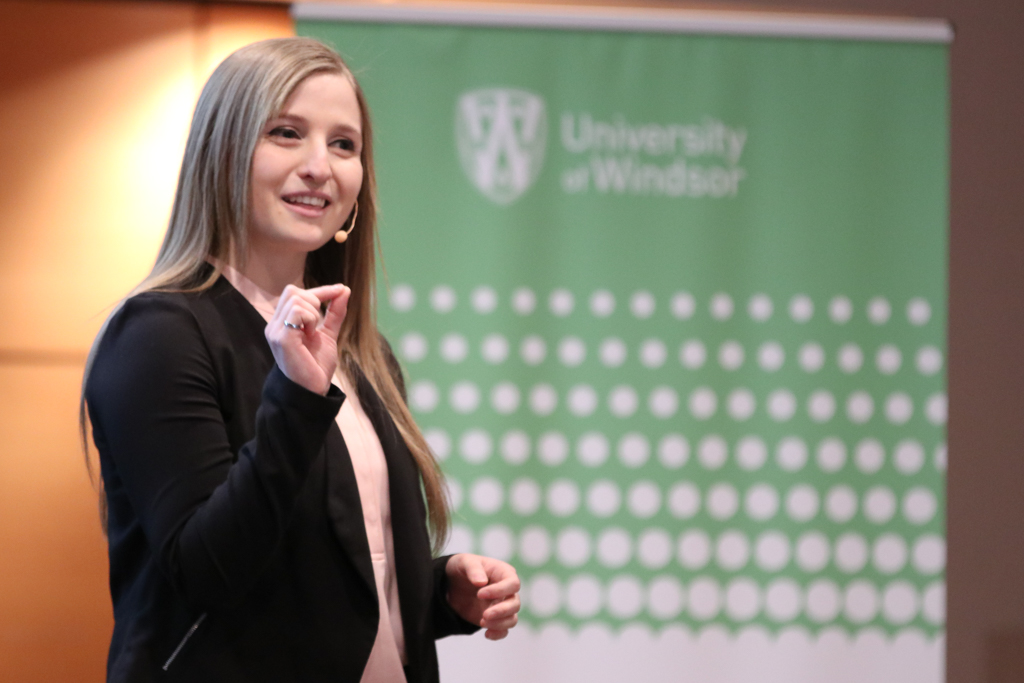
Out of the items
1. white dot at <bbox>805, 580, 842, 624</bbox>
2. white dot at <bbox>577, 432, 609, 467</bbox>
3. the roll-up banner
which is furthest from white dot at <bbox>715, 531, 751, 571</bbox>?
white dot at <bbox>577, 432, 609, 467</bbox>

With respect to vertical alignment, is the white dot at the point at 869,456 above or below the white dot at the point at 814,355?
below

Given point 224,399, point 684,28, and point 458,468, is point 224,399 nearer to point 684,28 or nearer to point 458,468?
point 458,468

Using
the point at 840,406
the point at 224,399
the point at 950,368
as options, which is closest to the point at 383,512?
the point at 224,399

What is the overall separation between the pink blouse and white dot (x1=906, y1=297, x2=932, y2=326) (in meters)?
2.07

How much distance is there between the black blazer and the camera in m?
1.01

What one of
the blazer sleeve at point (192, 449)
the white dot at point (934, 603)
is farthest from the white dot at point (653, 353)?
the blazer sleeve at point (192, 449)

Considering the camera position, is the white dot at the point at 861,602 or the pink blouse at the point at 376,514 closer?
the pink blouse at the point at 376,514

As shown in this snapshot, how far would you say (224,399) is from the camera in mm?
1146

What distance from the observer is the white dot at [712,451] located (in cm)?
278

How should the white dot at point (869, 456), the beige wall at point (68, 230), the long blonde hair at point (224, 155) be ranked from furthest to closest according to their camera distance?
the white dot at point (869, 456), the beige wall at point (68, 230), the long blonde hair at point (224, 155)

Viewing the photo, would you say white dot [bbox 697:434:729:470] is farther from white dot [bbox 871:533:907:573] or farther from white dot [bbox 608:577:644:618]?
white dot [bbox 871:533:907:573]

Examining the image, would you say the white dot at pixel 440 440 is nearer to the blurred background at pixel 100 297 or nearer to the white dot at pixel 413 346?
the white dot at pixel 413 346

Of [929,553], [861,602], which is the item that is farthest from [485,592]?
[929,553]

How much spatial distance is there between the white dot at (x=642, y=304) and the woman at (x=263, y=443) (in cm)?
147
